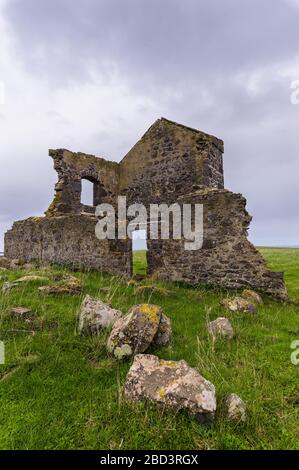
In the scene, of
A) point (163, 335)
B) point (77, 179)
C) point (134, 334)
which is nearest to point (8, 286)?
point (134, 334)

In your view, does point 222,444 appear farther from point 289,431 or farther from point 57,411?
point 57,411

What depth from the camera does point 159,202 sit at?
18.0m

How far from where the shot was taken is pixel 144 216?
59.9 ft

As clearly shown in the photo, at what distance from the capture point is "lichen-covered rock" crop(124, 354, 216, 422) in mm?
3697

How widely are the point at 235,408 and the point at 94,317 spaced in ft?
9.64

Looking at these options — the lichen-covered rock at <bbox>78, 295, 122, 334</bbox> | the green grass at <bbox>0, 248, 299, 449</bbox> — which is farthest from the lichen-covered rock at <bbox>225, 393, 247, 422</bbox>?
the lichen-covered rock at <bbox>78, 295, 122, 334</bbox>

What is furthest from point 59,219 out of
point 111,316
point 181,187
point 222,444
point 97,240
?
point 222,444

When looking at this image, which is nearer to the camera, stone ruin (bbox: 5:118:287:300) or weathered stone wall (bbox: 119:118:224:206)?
stone ruin (bbox: 5:118:287:300)

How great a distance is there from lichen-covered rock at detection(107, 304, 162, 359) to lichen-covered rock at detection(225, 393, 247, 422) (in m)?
1.57
